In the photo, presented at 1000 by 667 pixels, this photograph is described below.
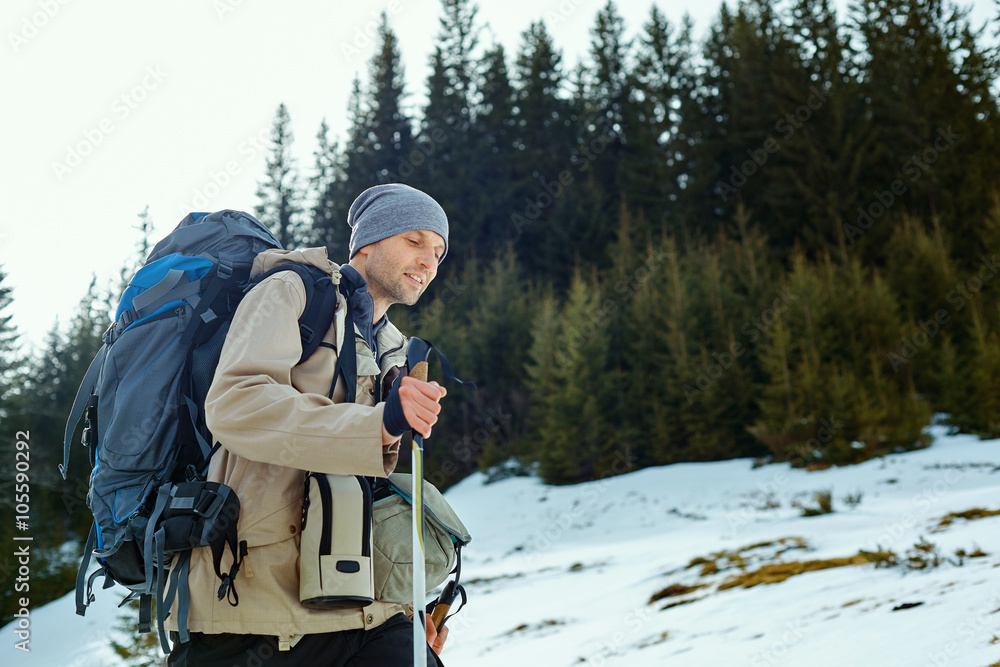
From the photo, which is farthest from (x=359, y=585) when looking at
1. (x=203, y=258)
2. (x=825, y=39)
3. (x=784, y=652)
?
(x=825, y=39)

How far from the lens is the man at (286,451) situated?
53.4 inches

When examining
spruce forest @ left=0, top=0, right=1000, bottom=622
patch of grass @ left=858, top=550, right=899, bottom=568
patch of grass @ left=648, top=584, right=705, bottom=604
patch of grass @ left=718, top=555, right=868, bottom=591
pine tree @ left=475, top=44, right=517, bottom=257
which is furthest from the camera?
pine tree @ left=475, top=44, right=517, bottom=257

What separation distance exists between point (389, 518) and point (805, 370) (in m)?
13.3

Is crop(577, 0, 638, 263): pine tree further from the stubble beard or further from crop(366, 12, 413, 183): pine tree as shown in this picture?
the stubble beard

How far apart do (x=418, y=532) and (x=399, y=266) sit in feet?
2.42

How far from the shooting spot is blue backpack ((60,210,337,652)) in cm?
141

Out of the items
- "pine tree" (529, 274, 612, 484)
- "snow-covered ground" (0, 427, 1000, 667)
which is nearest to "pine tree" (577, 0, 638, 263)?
"pine tree" (529, 274, 612, 484)

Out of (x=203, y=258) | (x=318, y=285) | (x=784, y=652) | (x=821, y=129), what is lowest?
(x=784, y=652)

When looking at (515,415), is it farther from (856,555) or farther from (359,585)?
(359,585)

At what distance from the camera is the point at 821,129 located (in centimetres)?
2892

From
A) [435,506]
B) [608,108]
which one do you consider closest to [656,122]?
[608,108]

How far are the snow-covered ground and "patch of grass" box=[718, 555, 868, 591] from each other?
0.13 m

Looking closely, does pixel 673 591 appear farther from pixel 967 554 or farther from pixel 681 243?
pixel 681 243

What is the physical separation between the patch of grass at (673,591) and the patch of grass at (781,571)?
244 millimetres
